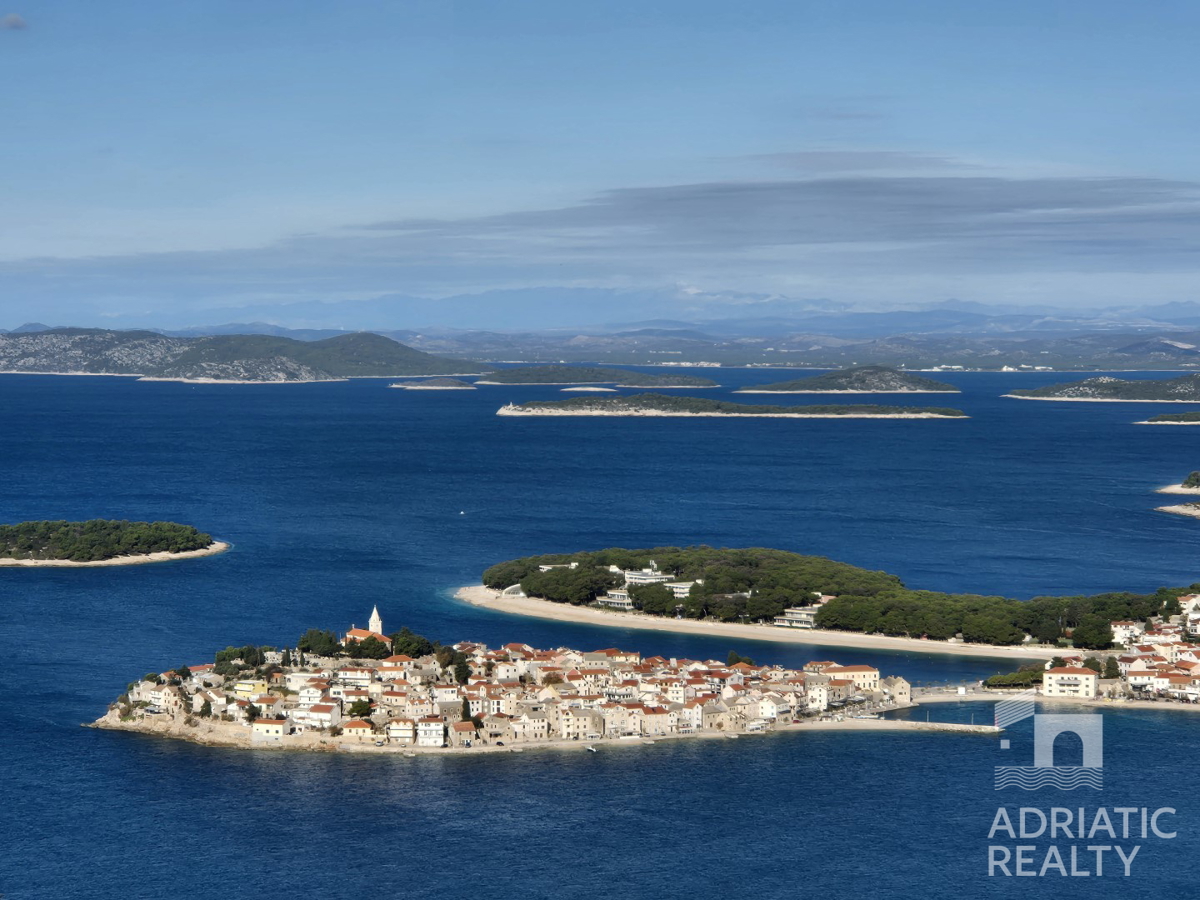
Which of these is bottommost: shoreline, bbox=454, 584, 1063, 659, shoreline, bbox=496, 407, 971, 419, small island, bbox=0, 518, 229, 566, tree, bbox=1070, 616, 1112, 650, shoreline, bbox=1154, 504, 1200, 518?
shoreline, bbox=454, 584, 1063, 659

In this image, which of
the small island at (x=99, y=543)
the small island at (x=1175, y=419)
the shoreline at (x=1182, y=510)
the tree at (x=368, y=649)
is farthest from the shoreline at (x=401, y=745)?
the small island at (x=1175, y=419)

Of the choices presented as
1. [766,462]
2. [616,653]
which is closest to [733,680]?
[616,653]

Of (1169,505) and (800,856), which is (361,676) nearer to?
(800,856)

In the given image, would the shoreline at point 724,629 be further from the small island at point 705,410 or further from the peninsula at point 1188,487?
the small island at point 705,410

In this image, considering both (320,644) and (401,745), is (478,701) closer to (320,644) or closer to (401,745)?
(401,745)

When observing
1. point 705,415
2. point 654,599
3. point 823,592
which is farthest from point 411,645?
point 705,415

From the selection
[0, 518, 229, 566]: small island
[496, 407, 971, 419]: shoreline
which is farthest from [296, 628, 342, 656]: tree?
[496, 407, 971, 419]: shoreline

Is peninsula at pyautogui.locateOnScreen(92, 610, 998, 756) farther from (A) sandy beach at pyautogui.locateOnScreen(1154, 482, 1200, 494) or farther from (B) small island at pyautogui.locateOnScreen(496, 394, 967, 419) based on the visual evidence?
(B) small island at pyautogui.locateOnScreen(496, 394, 967, 419)
